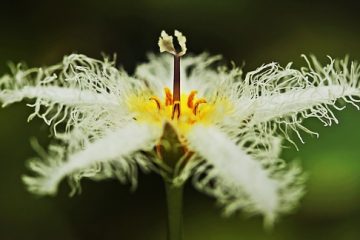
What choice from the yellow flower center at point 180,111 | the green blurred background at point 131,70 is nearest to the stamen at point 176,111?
the yellow flower center at point 180,111

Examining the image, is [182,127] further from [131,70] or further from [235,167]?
[131,70]

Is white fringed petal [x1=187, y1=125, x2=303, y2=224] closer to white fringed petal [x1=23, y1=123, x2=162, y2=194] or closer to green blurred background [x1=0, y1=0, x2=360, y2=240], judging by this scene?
white fringed petal [x1=23, y1=123, x2=162, y2=194]

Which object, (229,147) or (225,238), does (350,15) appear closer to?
(225,238)

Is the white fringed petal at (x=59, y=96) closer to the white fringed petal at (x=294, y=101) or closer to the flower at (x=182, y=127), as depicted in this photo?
the flower at (x=182, y=127)

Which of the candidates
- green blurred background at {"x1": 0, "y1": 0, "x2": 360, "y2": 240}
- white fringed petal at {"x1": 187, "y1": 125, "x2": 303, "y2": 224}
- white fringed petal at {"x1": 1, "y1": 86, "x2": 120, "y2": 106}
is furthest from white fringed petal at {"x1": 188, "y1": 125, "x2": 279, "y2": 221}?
green blurred background at {"x1": 0, "y1": 0, "x2": 360, "y2": 240}

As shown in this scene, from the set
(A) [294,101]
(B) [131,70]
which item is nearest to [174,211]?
(A) [294,101]

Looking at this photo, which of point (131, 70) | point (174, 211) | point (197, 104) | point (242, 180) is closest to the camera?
point (242, 180)

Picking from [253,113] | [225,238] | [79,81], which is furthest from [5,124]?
[253,113]
